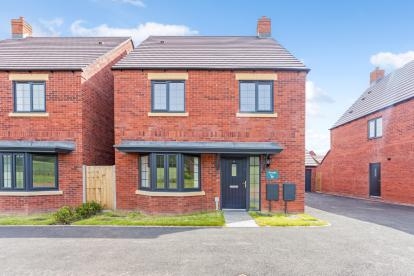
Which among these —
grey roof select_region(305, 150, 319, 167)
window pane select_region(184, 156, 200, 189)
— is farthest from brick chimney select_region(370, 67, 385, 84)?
window pane select_region(184, 156, 200, 189)

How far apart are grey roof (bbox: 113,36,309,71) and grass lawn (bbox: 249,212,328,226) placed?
20.7 feet

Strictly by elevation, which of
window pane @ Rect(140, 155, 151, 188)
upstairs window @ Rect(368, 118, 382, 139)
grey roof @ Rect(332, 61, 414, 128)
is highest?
grey roof @ Rect(332, 61, 414, 128)

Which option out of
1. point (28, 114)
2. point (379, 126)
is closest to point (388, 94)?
point (379, 126)

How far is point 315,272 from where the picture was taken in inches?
212

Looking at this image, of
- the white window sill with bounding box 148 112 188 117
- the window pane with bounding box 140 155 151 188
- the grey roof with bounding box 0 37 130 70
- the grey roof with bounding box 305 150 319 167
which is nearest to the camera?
the window pane with bounding box 140 155 151 188

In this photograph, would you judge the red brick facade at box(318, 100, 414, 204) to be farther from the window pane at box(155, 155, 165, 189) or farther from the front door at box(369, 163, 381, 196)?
the window pane at box(155, 155, 165, 189)

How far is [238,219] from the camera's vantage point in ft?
31.5

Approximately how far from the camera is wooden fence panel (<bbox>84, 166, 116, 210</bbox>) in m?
11.2

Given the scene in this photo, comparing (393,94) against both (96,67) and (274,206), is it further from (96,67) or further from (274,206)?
(96,67)

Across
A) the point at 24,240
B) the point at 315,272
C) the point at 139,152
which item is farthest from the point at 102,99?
the point at 315,272

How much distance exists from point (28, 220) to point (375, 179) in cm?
1973

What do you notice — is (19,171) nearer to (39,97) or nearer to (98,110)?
(39,97)

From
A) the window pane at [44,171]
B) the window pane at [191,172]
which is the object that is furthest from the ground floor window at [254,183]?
the window pane at [44,171]

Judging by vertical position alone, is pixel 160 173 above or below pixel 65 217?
above
